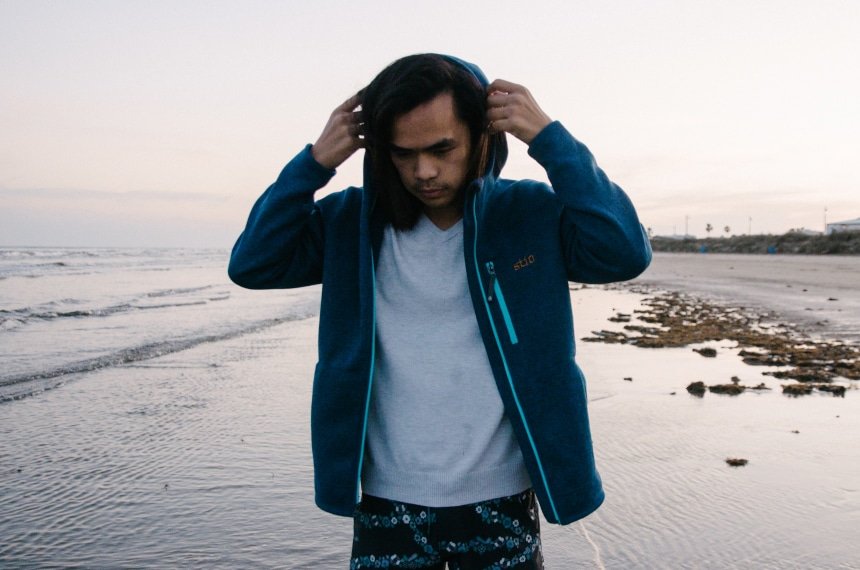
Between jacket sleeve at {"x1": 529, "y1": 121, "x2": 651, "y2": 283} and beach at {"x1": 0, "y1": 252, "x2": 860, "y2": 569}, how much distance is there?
2.00 m

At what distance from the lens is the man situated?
1.73m

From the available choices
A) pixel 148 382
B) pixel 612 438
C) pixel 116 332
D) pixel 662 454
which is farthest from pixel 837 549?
pixel 116 332

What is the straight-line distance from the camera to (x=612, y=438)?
207 inches

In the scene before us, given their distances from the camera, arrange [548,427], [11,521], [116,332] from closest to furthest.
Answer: [548,427] < [11,521] < [116,332]

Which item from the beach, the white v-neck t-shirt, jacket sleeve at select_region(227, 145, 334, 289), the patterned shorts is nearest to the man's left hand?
the white v-neck t-shirt

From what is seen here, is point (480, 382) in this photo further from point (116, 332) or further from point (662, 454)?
point (116, 332)

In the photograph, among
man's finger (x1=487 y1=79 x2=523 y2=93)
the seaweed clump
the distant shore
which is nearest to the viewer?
man's finger (x1=487 y1=79 x2=523 y2=93)

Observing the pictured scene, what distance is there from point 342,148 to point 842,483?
3.79m

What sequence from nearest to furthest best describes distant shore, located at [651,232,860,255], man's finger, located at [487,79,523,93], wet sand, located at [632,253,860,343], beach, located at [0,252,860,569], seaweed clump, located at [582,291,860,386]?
man's finger, located at [487,79,523,93] < beach, located at [0,252,860,569] < seaweed clump, located at [582,291,860,386] < wet sand, located at [632,253,860,343] < distant shore, located at [651,232,860,255]

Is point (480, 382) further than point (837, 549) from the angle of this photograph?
No

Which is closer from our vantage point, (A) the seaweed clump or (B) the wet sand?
(A) the seaweed clump

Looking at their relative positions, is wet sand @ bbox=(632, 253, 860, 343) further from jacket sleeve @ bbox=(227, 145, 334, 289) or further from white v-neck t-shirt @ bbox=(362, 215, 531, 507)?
jacket sleeve @ bbox=(227, 145, 334, 289)

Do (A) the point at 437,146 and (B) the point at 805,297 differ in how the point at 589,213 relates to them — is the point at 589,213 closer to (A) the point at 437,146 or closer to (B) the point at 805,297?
(A) the point at 437,146

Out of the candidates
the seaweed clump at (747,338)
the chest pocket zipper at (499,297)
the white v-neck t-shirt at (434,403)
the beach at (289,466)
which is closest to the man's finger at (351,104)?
the white v-neck t-shirt at (434,403)
